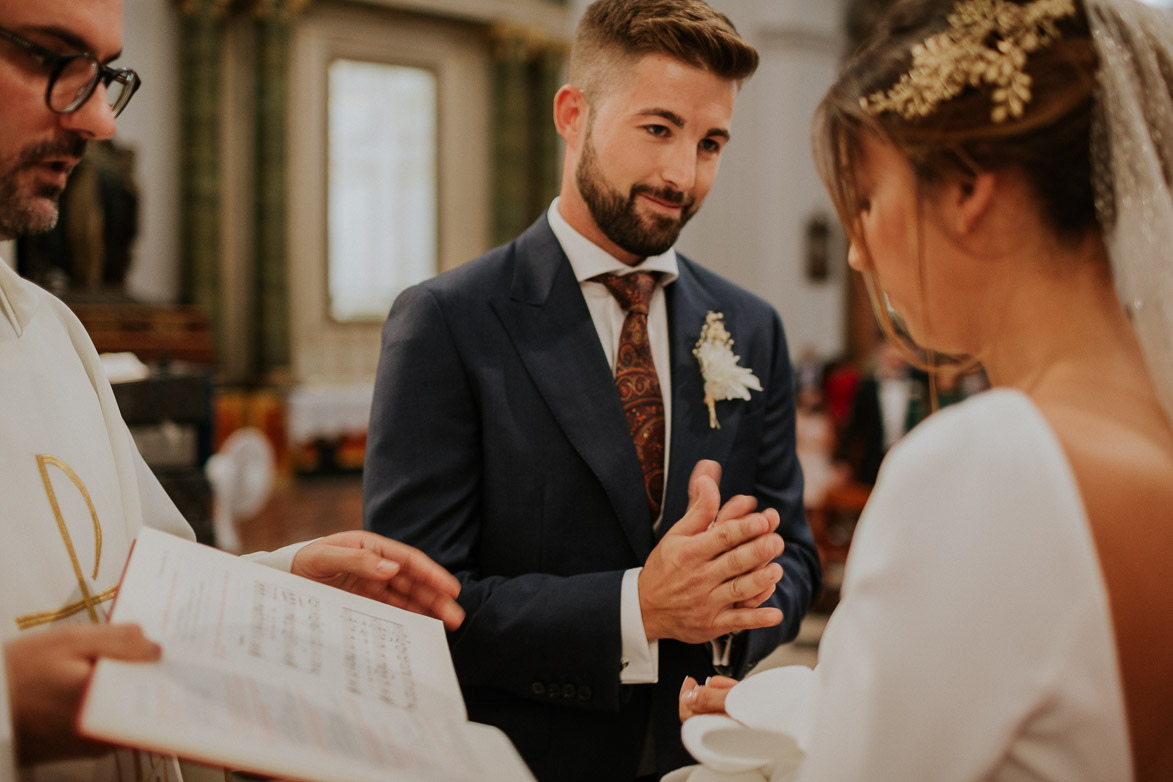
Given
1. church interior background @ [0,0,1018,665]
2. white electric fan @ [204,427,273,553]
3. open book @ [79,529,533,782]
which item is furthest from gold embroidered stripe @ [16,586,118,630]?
church interior background @ [0,0,1018,665]

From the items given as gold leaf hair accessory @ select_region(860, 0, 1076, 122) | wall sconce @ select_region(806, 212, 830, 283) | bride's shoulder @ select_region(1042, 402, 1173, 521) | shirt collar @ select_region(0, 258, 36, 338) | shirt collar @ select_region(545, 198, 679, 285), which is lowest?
bride's shoulder @ select_region(1042, 402, 1173, 521)

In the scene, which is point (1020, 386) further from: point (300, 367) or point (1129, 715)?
point (300, 367)

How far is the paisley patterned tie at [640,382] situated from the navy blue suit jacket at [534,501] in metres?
0.03

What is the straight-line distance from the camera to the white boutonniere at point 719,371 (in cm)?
175

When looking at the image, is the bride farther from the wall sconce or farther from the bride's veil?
the wall sconce

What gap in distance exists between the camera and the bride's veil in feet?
3.14

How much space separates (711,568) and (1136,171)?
0.77 meters

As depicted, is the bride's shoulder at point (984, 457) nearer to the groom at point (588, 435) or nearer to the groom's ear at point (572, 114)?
the groom at point (588, 435)

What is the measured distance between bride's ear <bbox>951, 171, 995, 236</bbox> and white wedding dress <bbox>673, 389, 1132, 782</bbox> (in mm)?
224

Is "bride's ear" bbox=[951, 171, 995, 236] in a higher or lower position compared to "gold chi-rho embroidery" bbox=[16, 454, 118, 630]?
higher

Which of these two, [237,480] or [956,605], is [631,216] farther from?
[237,480]

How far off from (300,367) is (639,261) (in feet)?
28.9

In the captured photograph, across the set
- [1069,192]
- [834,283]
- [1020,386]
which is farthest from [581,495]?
[834,283]

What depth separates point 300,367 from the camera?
32.9 ft
